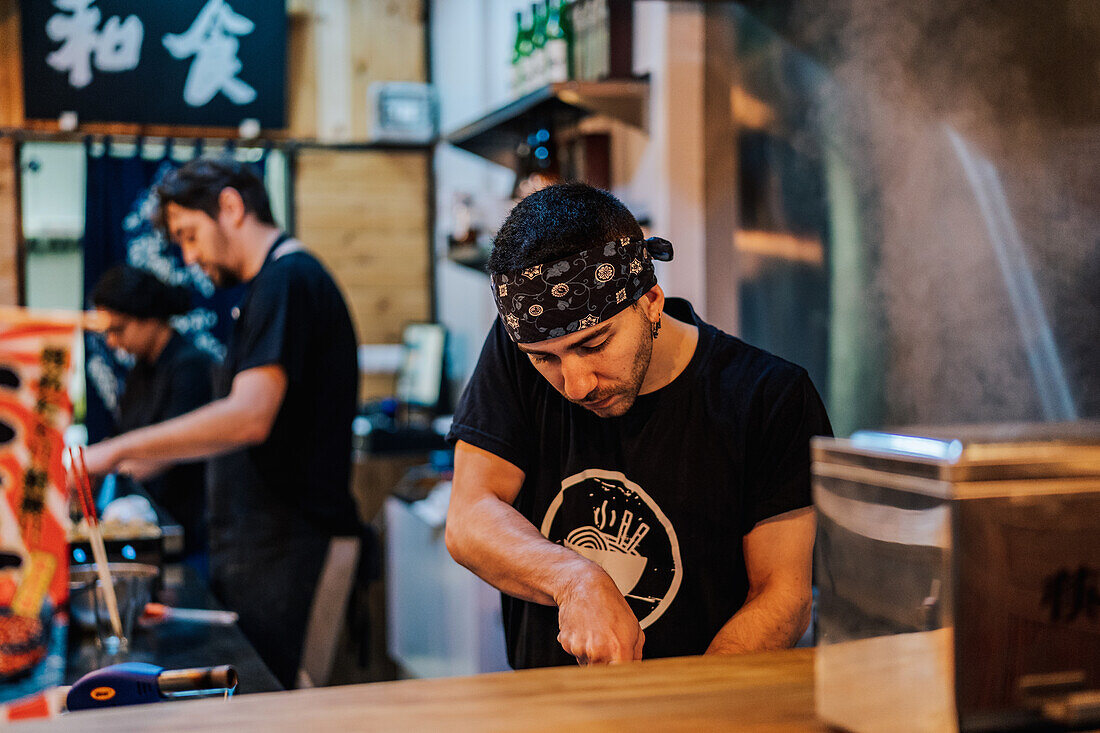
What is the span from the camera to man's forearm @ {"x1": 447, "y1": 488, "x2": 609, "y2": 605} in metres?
1.30

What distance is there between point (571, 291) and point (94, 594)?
1.15 meters

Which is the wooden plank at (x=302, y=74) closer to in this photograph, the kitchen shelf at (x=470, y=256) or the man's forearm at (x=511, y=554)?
the kitchen shelf at (x=470, y=256)

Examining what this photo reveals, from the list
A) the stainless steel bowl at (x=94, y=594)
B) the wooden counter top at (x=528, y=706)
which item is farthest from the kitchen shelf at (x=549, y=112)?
the wooden counter top at (x=528, y=706)

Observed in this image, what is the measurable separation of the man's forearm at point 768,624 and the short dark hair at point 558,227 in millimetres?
523

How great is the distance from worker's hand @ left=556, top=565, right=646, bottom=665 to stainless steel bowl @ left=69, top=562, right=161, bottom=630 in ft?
3.47

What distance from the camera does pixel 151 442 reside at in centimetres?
Result: 251

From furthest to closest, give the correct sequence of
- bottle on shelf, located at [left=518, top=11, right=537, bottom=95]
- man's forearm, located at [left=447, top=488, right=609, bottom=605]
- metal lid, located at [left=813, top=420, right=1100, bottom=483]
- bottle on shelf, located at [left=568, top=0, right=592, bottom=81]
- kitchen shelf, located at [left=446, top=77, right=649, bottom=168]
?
bottle on shelf, located at [left=518, top=11, right=537, bottom=95]
bottle on shelf, located at [left=568, top=0, right=592, bottom=81]
kitchen shelf, located at [left=446, top=77, right=649, bottom=168]
man's forearm, located at [left=447, top=488, right=609, bottom=605]
metal lid, located at [left=813, top=420, right=1100, bottom=483]

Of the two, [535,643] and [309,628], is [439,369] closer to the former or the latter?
[309,628]

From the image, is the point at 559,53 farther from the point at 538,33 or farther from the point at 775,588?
the point at 775,588

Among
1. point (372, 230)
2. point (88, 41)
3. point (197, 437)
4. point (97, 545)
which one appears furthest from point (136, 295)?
point (372, 230)

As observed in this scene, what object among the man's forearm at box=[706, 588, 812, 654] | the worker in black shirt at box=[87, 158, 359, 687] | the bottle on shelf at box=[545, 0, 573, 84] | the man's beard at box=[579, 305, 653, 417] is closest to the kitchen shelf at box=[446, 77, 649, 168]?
the bottle on shelf at box=[545, 0, 573, 84]

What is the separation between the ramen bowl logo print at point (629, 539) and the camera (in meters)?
1.47

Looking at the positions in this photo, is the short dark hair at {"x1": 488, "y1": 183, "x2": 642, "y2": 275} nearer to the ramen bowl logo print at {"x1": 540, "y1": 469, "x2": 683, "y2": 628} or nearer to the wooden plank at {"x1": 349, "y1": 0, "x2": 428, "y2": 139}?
the ramen bowl logo print at {"x1": 540, "y1": 469, "x2": 683, "y2": 628}

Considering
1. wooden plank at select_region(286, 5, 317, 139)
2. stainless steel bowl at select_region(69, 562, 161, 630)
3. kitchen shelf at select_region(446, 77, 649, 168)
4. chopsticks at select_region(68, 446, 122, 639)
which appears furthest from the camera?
wooden plank at select_region(286, 5, 317, 139)
